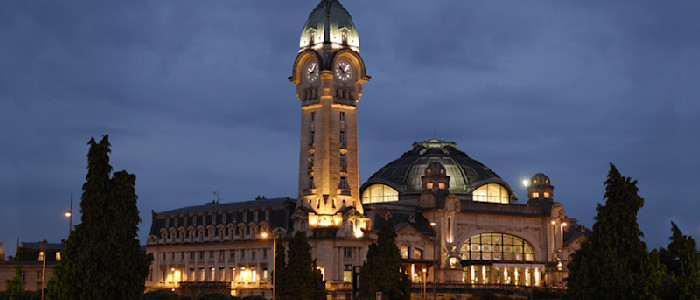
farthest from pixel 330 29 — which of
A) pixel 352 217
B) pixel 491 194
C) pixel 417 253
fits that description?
pixel 491 194

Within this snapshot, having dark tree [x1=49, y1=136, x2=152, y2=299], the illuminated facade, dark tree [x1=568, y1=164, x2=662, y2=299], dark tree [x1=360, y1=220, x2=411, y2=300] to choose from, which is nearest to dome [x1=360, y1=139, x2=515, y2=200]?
the illuminated facade

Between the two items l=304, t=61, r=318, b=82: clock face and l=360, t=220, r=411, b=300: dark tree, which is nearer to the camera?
l=360, t=220, r=411, b=300: dark tree

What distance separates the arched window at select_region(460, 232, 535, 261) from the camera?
163 meters

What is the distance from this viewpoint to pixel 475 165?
7092 inches

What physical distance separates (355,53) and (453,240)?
33.2 meters

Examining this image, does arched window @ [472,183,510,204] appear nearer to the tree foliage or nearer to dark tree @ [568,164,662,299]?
the tree foliage

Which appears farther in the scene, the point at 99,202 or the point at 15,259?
the point at 15,259

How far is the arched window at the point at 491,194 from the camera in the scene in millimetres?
173375

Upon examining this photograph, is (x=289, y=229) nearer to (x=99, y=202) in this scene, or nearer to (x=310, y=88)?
(x=310, y=88)

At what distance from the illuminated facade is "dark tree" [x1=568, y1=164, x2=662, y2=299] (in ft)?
203

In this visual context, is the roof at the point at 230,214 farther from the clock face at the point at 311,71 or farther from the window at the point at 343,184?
the clock face at the point at 311,71

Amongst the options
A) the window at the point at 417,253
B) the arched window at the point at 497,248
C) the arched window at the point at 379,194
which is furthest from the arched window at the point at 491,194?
the window at the point at 417,253

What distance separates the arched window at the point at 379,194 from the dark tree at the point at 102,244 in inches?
3786

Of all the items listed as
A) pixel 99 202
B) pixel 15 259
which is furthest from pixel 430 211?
pixel 99 202
